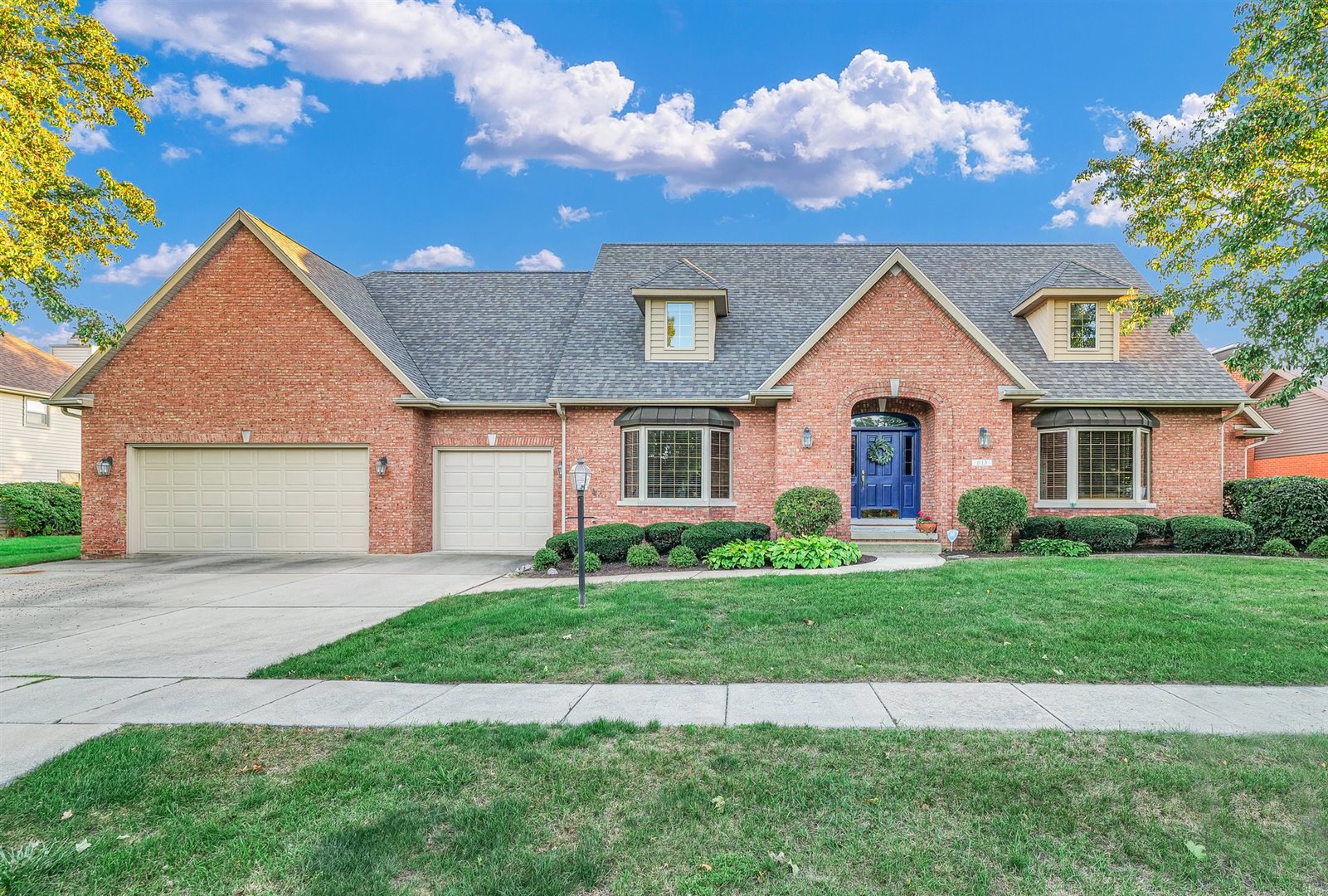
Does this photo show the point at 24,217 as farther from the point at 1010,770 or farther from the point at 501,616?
the point at 1010,770

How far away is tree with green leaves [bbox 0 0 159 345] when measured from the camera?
10.4m

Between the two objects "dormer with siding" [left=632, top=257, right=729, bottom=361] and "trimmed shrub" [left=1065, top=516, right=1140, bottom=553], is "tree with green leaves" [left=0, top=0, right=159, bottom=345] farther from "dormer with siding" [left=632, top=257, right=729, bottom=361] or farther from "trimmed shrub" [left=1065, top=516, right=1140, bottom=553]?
"trimmed shrub" [left=1065, top=516, right=1140, bottom=553]

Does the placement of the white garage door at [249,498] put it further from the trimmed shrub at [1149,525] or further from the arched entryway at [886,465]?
the trimmed shrub at [1149,525]

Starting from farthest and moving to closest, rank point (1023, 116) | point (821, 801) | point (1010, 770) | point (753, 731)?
point (1023, 116)
point (753, 731)
point (1010, 770)
point (821, 801)

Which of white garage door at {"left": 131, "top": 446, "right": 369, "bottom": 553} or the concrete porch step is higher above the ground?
white garage door at {"left": 131, "top": 446, "right": 369, "bottom": 553}

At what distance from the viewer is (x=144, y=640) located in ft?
22.1

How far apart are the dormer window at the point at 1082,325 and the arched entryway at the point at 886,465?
4.42 metres

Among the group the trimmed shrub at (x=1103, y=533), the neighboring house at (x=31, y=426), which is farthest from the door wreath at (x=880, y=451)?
the neighboring house at (x=31, y=426)

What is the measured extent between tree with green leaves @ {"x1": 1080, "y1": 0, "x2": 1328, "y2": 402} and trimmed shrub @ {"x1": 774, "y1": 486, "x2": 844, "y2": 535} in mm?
6410

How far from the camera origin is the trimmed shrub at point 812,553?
34.4ft

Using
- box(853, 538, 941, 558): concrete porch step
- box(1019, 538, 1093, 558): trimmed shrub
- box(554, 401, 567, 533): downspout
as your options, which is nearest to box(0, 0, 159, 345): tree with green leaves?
box(554, 401, 567, 533): downspout

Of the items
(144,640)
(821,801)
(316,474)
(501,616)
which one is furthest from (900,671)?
(316,474)

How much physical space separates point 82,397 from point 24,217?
3972 mm

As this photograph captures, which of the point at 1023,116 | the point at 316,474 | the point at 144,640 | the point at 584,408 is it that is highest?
the point at 1023,116
